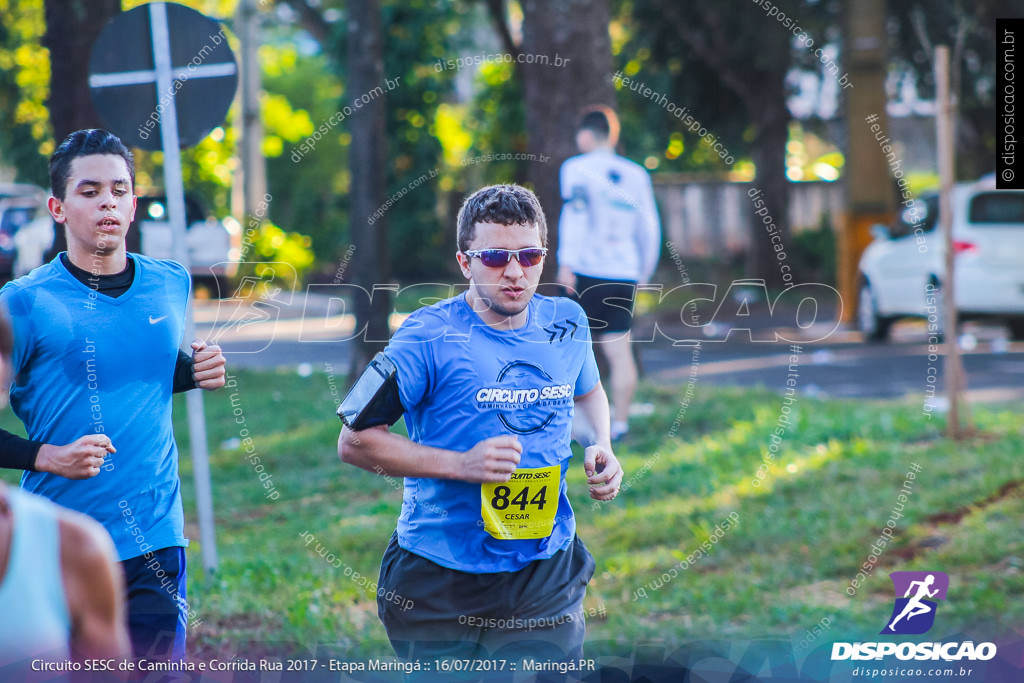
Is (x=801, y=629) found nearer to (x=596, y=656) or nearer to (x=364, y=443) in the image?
(x=596, y=656)

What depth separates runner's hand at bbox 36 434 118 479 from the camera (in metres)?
3.01

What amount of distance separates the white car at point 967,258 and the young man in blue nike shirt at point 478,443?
1049cm

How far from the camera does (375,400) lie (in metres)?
2.93

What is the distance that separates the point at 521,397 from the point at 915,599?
2988mm

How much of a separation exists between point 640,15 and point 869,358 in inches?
398

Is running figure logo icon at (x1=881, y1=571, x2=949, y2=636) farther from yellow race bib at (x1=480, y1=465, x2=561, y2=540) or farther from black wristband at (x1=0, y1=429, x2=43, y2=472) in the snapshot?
black wristband at (x1=0, y1=429, x2=43, y2=472)

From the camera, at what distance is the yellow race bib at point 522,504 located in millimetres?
3002

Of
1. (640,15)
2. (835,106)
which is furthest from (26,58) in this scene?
(835,106)

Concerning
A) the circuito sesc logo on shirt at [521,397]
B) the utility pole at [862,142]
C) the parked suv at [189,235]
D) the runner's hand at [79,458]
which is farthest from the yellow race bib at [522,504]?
the utility pole at [862,142]

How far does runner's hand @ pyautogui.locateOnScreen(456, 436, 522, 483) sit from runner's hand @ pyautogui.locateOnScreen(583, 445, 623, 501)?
232mm

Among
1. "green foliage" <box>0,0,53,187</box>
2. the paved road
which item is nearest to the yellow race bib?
the paved road

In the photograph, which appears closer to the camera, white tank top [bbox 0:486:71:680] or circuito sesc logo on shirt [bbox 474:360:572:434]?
white tank top [bbox 0:486:71:680]

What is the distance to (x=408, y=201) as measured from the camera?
23234 mm

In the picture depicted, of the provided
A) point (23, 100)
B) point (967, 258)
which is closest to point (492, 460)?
point (967, 258)
